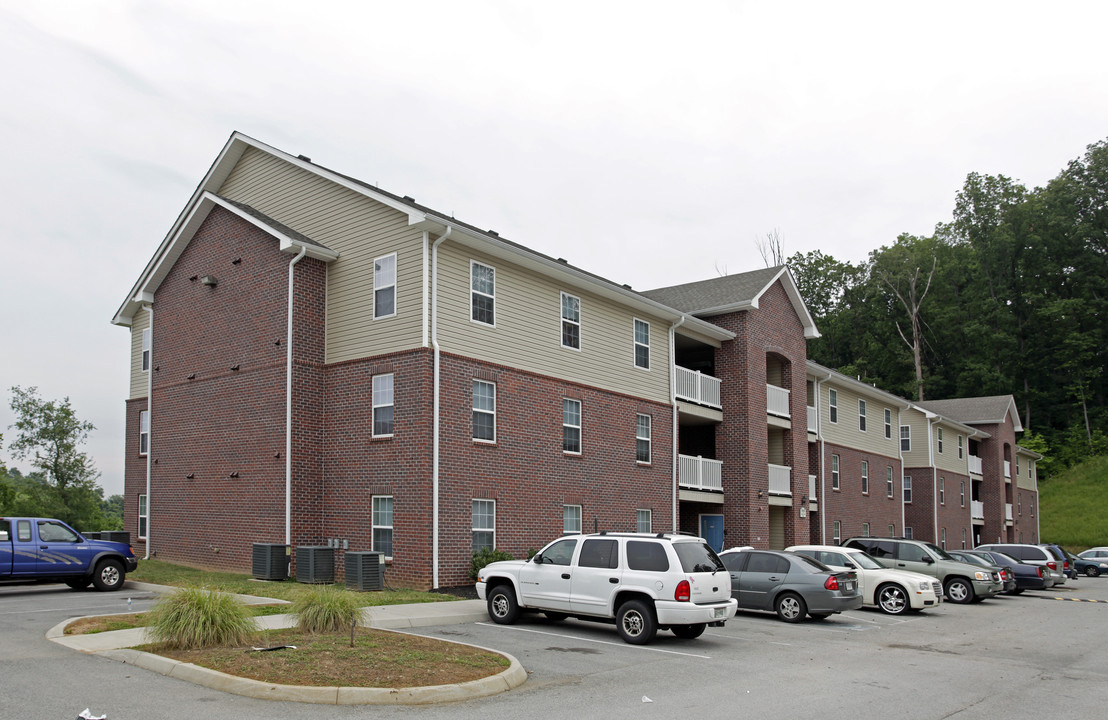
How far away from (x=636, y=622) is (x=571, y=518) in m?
10.3

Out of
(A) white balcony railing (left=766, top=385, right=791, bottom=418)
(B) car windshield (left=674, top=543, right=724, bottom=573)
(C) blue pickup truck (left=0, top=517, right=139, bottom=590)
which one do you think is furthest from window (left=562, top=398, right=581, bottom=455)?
(C) blue pickup truck (left=0, top=517, right=139, bottom=590)

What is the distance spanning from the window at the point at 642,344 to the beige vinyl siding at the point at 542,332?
19 centimetres

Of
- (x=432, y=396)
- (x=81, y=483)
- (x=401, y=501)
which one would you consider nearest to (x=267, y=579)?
(x=401, y=501)

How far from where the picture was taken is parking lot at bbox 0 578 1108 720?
888 centimetres

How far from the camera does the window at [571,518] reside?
77.5 feet

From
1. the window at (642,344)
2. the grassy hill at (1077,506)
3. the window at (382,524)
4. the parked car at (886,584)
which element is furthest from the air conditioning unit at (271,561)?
the grassy hill at (1077,506)

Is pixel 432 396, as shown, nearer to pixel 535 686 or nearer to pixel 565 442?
pixel 565 442

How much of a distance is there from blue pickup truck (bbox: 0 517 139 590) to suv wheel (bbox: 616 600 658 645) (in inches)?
436

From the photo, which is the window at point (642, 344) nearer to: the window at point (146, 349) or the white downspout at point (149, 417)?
the white downspout at point (149, 417)

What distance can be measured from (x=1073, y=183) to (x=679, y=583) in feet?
263

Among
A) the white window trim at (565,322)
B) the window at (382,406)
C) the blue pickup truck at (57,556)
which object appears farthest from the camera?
the white window trim at (565,322)

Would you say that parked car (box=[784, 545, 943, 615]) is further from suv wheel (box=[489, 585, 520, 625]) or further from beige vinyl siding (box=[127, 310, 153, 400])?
beige vinyl siding (box=[127, 310, 153, 400])

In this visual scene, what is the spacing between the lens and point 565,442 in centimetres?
2389

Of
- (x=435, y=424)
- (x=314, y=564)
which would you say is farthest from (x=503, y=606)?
(x=314, y=564)
